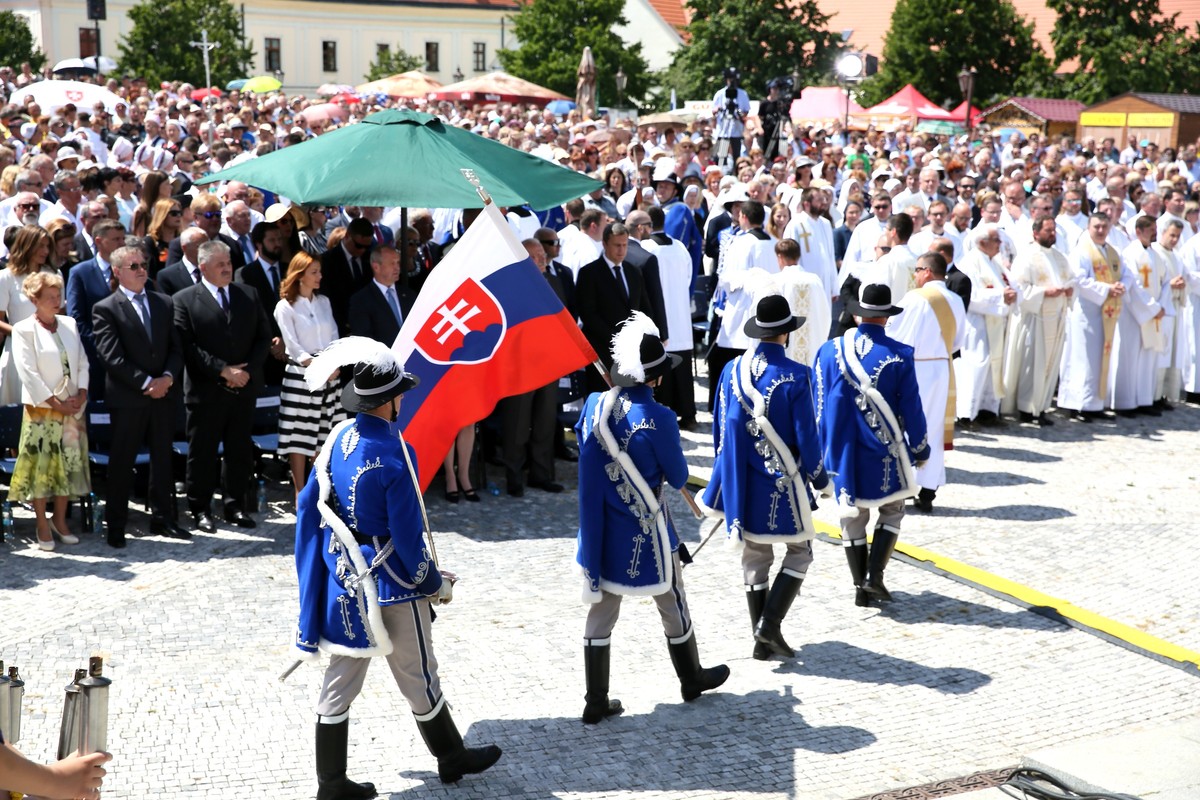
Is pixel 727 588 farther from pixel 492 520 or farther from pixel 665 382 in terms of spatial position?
pixel 665 382

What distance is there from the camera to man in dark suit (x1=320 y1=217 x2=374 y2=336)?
10148 mm

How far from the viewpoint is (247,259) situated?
35.0 feet

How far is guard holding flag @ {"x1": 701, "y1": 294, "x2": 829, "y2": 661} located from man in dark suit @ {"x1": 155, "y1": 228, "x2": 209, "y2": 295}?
4276 mm

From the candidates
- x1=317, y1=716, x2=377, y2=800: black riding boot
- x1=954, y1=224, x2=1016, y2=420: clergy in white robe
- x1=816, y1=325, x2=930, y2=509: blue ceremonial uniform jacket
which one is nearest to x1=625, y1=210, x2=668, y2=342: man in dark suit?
x1=954, y1=224, x2=1016, y2=420: clergy in white robe

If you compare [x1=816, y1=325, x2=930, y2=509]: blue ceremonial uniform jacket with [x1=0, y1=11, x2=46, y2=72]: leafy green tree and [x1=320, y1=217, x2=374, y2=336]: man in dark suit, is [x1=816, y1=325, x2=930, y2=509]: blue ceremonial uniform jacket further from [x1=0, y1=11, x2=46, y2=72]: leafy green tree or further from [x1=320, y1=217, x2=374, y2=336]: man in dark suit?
[x1=0, y1=11, x2=46, y2=72]: leafy green tree

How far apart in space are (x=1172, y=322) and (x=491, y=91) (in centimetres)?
2689

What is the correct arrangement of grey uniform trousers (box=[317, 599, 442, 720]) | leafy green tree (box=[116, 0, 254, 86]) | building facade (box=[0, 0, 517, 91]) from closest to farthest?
grey uniform trousers (box=[317, 599, 442, 720]) < leafy green tree (box=[116, 0, 254, 86]) < building facade (box=[0, 0, 517, 91])

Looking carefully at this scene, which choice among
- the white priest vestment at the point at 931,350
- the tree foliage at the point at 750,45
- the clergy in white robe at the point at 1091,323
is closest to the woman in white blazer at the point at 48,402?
the white priest vestment at the point at 931,350

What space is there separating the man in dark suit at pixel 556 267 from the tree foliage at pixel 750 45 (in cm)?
5142

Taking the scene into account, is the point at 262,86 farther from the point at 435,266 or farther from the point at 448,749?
the point at 448,749

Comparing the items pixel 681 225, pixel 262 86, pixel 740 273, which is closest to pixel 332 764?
pixel 740 273

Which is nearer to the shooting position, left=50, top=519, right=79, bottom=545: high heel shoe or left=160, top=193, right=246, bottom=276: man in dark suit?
left=50, top=519, right=79, bottom=545: high heel shoe

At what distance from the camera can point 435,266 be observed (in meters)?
8.98

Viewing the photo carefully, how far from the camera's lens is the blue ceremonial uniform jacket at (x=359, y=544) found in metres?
5.43
